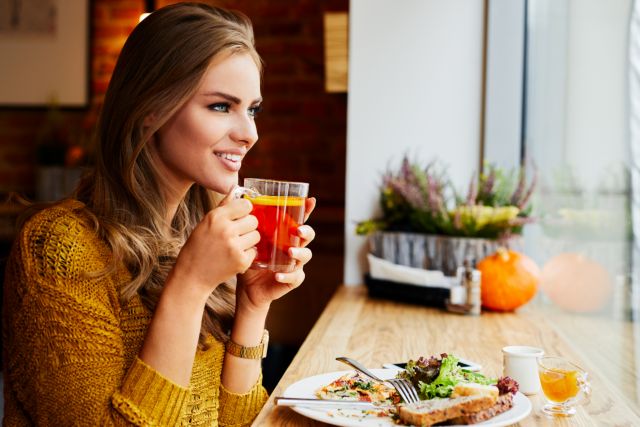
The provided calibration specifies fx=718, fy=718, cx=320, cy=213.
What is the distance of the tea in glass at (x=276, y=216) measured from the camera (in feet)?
4.11

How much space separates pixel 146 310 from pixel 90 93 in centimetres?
326

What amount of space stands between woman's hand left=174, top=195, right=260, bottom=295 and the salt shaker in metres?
1.08

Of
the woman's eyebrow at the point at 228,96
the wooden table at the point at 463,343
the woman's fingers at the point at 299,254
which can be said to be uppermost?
the woman's eyebrow at the point at 228,96

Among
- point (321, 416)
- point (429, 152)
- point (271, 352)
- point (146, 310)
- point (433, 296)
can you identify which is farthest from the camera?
point (271, 352)

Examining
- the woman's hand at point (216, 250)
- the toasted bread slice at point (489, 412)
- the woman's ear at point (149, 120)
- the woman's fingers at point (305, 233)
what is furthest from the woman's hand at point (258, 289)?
the toasted bread slice at point (489, 412)

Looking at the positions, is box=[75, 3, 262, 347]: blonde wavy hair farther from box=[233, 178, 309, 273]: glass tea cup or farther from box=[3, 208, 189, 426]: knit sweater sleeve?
box=[233, 178, 309, 273]: glass tea cup

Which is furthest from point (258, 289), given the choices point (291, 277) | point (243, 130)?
point (243, 130)

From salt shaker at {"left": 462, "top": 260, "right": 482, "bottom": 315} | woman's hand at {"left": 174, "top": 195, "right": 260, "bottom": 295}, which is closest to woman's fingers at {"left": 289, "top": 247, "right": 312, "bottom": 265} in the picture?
woman's hand at {"left": 174, "top": 195, "right": 260, "bottom": 295}

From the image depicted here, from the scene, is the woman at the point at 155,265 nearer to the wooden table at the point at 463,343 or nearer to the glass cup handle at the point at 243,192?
the glass cup handle at the point at 243,192

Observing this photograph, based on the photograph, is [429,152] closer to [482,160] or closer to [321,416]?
[482,160]

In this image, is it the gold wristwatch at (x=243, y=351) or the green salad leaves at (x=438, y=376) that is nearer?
the green salad leaves at (x=438, y=376)

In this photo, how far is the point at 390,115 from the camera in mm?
2635

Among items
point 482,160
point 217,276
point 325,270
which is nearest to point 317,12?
point 325,270

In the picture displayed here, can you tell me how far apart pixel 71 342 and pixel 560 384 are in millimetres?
804
